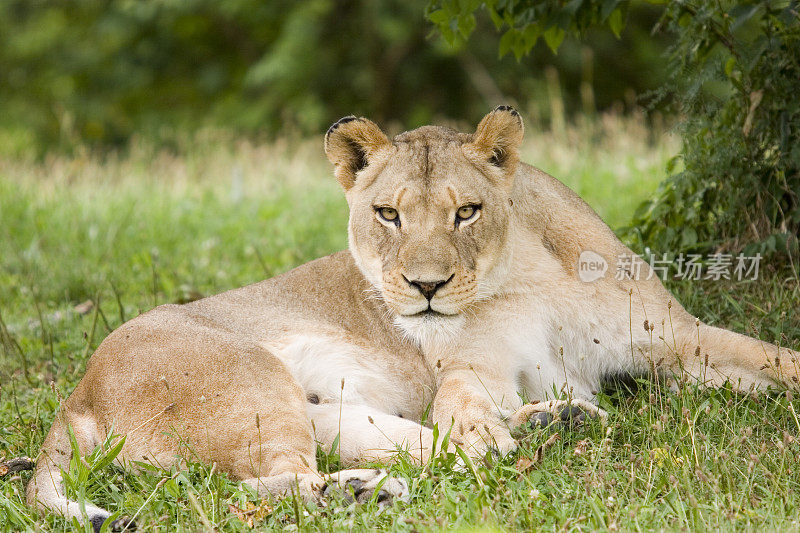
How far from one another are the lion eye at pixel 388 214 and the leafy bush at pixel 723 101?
4.54 feet

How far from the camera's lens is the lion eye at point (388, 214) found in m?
4.02

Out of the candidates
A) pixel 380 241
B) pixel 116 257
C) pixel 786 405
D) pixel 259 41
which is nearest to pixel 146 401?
pixel 380 241

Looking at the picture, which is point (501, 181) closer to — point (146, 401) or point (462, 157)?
point (462, 157)

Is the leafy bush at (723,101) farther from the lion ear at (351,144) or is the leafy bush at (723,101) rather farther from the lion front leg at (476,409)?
the lion front leg at (476,409)

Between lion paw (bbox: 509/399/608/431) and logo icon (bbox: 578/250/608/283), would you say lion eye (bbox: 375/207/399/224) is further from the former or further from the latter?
lion paw (bbox: 509/399/608/431)

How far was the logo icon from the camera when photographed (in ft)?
13.7

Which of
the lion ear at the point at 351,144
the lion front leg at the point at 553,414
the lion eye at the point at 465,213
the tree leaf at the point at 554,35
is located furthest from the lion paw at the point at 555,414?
the tree leaf at the point at 554,35

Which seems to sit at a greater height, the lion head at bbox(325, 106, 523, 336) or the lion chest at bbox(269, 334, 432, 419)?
the lion head at bbox(325, 106, 523, 336)

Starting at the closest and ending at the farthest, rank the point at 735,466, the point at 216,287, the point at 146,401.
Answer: the point at 735,466
the point at 146,401
the point at 216,287

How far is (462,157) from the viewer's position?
161 inches

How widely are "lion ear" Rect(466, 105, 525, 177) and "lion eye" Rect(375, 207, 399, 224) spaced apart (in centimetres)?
42

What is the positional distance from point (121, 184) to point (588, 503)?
879 cm

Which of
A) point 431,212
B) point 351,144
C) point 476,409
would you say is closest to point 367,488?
point 476,409

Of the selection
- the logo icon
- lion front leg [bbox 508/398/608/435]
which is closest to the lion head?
the logo icon
